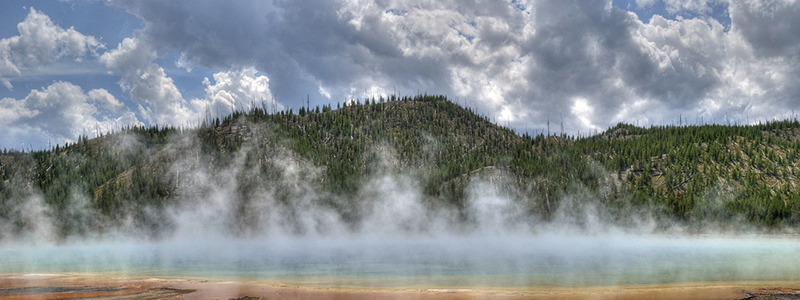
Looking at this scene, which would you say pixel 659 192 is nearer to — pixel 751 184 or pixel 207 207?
pixel 751 184

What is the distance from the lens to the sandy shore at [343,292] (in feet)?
112

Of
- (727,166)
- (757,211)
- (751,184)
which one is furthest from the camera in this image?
(727,166)

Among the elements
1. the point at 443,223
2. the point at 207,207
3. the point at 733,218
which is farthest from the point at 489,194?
the point at 207,207

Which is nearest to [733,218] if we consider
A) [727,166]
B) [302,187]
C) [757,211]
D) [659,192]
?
[757,211]

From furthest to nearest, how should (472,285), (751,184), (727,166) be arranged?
(727,166) < (751,184) < (472,285)

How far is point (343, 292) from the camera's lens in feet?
122

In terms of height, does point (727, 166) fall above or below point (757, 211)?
above

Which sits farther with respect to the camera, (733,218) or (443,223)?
(443,223)

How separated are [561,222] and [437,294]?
15491cm

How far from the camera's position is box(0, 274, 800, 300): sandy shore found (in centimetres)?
3419

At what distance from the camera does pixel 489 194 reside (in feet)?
643

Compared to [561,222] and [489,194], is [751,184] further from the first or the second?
[489,194]

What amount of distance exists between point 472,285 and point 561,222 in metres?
150

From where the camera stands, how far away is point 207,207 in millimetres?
190625
